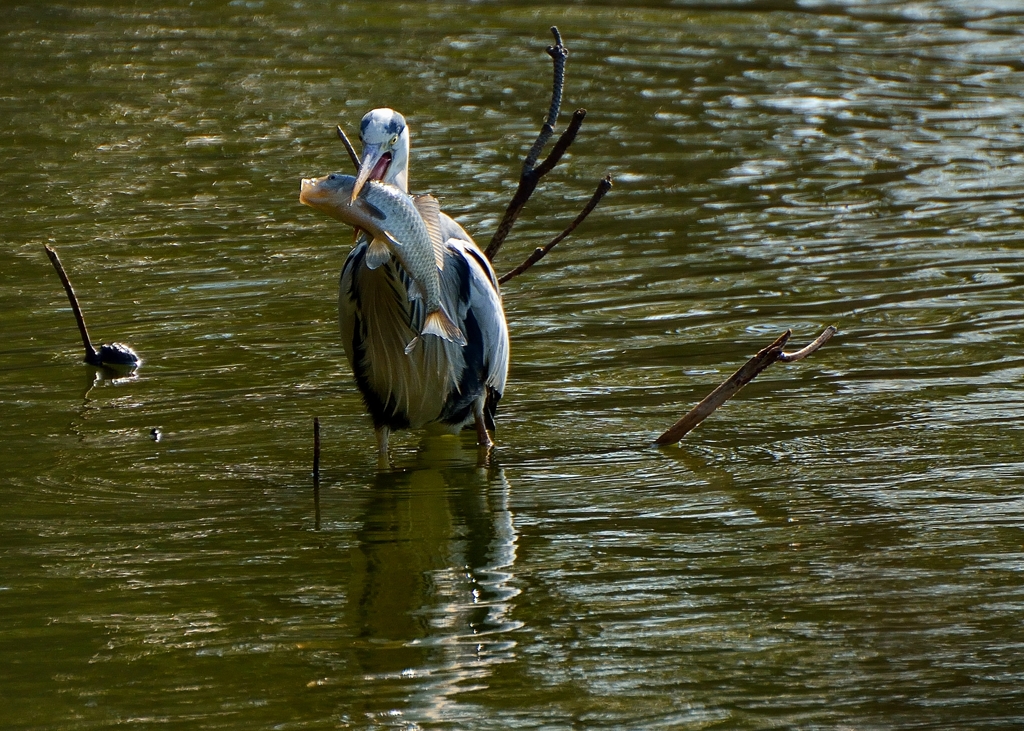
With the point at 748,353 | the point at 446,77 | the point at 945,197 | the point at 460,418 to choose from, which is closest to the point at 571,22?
the point at 446,77

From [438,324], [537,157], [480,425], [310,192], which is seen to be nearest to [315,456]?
[438,324]

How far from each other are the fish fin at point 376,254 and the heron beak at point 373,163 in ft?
0.70

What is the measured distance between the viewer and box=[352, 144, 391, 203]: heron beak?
494cm

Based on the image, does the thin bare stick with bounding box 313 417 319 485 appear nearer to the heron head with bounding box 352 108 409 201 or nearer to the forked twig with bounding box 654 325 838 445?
the heron head with bounding box 352 108 409 201

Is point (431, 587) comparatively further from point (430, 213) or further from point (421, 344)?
point (421, 344)

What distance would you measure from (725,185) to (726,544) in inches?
210

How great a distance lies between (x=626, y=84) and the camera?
1317 centimetres

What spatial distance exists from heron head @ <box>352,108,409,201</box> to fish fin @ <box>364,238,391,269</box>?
31cm

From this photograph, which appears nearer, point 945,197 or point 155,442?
point 155,442

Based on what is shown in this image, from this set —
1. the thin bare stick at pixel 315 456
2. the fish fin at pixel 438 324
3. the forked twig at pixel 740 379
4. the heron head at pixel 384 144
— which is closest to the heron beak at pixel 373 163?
the heron head at pixel 384 144

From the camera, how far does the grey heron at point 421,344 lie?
5824 millimetres

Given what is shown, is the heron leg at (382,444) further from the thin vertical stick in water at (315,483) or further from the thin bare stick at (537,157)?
the thin bare stick at (537,157)

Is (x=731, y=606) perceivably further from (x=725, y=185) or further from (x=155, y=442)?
(x=725, y=185)

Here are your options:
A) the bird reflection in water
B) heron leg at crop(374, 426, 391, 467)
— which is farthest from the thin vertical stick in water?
heron leg at crop(374, 426, 391, 467)
